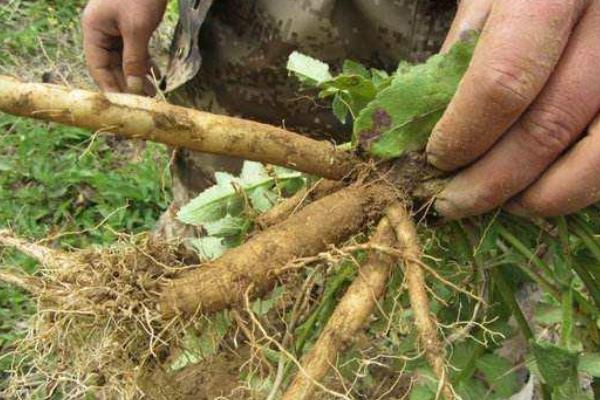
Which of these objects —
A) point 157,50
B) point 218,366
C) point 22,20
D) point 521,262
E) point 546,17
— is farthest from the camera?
point 22,20

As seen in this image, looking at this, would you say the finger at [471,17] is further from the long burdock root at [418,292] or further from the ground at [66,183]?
the ground at [66,183]

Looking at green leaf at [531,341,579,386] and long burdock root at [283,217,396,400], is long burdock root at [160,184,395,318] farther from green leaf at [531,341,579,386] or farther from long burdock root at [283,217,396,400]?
green leaf at [531,341,579,386]

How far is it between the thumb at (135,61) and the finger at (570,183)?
981 mm

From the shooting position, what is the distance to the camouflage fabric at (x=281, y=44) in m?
1.57

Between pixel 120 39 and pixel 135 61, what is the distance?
0.47 ft

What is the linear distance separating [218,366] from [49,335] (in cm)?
38

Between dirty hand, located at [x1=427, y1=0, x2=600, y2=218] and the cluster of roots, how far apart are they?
475 mm

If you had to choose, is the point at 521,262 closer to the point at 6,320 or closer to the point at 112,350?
the point at 112,350

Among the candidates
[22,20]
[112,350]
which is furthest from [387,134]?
[22,20]

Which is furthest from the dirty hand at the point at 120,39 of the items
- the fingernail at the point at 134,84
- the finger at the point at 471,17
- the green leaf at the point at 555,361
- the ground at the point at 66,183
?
the green leaf at the point at 555,361

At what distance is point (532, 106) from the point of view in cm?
100

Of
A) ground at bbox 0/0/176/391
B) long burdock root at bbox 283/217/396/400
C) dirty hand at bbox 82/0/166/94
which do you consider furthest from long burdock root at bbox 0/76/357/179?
ground at bbox 0/0/176/391

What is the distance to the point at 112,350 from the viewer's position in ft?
3.70

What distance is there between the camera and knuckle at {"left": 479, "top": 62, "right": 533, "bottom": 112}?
96 centimetres
